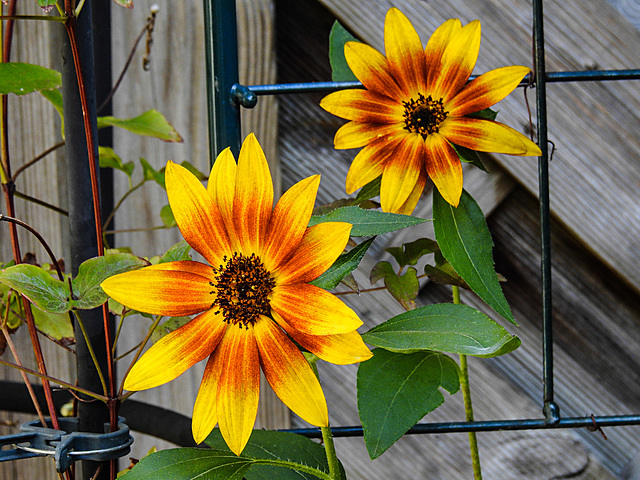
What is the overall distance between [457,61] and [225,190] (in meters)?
0.18

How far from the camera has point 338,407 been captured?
0.72 meters

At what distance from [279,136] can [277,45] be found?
0.12 m

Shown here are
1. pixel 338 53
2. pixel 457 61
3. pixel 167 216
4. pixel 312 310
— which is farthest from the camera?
pixel 167 216

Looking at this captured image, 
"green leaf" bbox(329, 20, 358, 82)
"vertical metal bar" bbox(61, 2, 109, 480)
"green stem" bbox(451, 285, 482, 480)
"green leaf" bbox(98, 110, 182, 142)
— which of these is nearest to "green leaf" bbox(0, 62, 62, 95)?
"vertical metal bar" bbox(61, 2, 109, 480)

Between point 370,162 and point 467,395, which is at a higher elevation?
point 370,162

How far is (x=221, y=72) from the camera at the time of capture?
41cm

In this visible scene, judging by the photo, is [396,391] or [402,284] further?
[402,284]

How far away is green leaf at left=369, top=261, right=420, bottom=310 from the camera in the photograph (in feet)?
1.42

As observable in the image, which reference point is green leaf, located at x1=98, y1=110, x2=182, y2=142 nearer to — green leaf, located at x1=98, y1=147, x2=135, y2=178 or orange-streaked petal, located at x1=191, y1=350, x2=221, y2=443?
green leaf, located at x1=98, y1=147, x2=135, y2=178

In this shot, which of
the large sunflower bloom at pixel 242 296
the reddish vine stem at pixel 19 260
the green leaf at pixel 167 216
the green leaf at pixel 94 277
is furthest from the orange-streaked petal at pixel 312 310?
the green leaf at pixel 167 216

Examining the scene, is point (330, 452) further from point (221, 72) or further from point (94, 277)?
point (221, 72)

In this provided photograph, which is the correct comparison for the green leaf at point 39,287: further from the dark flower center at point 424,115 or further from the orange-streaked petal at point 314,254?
the dark flower center at point 424,115

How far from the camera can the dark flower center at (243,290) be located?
0.26 m

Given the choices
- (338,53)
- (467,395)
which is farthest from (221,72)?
(467,395)
